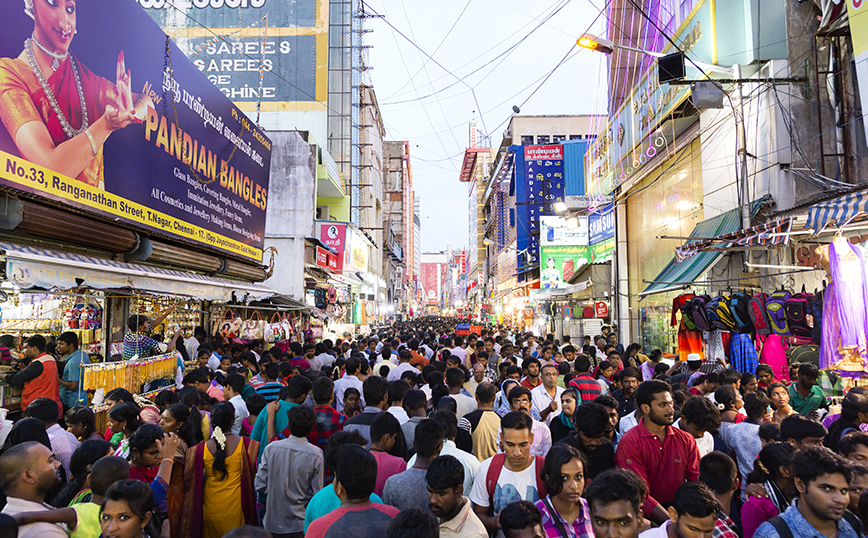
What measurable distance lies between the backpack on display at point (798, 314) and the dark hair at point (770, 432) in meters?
3.71

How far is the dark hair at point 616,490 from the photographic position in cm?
271

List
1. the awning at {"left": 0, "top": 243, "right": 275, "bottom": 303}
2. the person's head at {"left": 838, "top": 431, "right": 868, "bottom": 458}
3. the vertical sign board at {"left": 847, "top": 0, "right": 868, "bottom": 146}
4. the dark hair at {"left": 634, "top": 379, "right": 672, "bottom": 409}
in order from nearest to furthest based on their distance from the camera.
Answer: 1. the person's head at {"left": 838, "top": 431, "right": 868, "bottom": 458}
2. the dark hair at {"left": 634, "top": 379, "right": 672, "bottom": 409}
3. the awning at {"left": 0, "top": 243, "right": 275, "bottom": 303}
4. the vertical sign board at {"left": 847, "top": 0, "right": 868, "bottom": 146}

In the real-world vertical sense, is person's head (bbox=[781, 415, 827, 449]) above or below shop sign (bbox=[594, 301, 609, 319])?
below

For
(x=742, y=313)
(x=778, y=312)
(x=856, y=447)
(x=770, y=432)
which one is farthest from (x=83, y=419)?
(x=742, y=313)

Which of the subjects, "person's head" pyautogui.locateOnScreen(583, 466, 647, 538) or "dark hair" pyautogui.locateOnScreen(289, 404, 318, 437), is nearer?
"person's head" pyautogui.locateOnScreen(583, 466, 647, 538)

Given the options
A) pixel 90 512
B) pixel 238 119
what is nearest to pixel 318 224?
pixel 238 119

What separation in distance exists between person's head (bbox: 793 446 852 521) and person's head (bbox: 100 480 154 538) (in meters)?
3.63

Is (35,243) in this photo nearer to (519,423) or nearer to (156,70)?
(156,70)

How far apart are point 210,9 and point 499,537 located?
32228mm

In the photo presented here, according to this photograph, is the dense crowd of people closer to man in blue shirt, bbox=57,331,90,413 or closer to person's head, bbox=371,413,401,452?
person's head, bbox=371,413,401,452

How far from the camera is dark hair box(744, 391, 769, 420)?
483 centimetres

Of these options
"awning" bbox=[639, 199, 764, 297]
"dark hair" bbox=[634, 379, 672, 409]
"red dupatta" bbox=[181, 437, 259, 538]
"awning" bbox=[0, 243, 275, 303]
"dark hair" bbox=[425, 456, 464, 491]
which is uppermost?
"awning" bbox=[639, 199, 764, 297]

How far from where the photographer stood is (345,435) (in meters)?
4.02

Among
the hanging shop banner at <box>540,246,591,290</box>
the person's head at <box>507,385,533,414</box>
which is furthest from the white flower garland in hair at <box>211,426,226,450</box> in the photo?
the hanging shop banner at <box>540,246,591,290</box>
